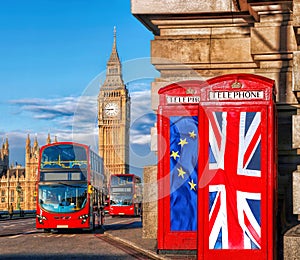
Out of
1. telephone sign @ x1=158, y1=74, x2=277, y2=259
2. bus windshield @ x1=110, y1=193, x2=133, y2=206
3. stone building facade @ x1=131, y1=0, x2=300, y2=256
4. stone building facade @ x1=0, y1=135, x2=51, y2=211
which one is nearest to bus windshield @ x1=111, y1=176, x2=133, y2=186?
bus windshield @ x1=110, y1=193, x2=133, y2=206

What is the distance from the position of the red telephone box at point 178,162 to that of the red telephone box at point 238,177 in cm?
190

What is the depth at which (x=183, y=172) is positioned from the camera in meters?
11.2

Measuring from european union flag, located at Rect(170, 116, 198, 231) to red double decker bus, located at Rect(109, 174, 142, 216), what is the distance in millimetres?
30237

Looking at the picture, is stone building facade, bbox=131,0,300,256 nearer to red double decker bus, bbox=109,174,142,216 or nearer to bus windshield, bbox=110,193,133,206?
red double decker bus, bbox=109,174,142,216

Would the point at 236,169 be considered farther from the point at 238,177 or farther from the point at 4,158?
the point at 4,158

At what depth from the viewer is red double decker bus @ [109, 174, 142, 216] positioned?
138ft

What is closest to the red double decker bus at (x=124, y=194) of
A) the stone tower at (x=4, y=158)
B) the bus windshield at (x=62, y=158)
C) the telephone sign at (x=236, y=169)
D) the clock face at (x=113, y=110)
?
the bus windshield at (x=62, y=158)

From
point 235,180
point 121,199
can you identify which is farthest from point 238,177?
point 121,199

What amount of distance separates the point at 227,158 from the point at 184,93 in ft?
7.55

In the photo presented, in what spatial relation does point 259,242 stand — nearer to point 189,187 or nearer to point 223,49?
point 189,187

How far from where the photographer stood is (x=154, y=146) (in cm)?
1409

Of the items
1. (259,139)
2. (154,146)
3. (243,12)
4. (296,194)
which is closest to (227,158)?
(259,139)

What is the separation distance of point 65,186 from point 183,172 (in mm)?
11888

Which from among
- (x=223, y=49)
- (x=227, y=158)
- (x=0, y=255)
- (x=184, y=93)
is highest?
(x=223, y=49)
